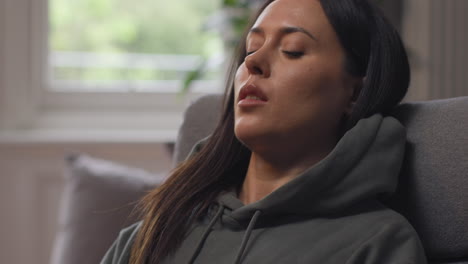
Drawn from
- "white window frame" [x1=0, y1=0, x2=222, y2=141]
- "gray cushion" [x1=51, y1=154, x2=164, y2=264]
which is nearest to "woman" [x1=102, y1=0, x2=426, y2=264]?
"gray cushion" [x1=51, y1=154, x2=164, y2=264]

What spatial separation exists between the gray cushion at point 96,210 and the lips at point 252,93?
586 mm

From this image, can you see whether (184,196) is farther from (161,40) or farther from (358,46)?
(161,40)

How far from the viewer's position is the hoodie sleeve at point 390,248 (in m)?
0.98

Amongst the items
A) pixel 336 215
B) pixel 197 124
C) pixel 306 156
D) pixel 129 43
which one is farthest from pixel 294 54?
pixel 129 43

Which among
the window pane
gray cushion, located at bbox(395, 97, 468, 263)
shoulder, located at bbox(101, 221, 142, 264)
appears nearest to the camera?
gray cushion, located at bbox(395, 97, 468, 263)

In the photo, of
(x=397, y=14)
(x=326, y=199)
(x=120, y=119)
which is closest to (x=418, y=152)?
(x=326, y=199)

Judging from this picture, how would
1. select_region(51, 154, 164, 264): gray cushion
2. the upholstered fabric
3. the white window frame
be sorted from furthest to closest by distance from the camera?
the white window frame → select_region(51, 154, 164, 264): gray cushion → the upholstered fabric

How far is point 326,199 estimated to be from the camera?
42.9 inches

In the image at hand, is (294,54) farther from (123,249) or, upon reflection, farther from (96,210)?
(96,210)

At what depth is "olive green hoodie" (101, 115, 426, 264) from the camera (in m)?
1.03

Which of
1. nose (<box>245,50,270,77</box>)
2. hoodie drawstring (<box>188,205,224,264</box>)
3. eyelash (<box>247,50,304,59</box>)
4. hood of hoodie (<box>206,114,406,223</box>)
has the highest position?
eyelash (<box>247,50,304,59</box>)

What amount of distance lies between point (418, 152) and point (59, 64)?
2.02 metres

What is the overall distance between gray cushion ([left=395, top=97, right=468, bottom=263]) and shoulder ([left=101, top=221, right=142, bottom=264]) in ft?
1.61

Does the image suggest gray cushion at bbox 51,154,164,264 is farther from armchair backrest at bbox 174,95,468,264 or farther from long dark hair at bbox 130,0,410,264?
armchair backrest at bbox 174,95,468,264
